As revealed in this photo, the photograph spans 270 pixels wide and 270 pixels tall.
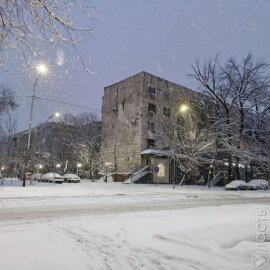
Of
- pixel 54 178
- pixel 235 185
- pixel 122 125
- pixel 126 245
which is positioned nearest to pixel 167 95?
pixel 122 125

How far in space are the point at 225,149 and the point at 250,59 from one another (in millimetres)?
13315

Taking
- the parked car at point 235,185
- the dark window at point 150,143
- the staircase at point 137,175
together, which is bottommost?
the parked car at point 235,185

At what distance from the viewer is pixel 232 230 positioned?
770 centimetres

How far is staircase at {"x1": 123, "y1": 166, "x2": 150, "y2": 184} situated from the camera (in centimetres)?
4165

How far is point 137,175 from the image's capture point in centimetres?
4256

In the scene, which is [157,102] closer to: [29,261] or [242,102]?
[242,102]

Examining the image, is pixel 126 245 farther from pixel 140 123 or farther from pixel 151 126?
pixel 151 126

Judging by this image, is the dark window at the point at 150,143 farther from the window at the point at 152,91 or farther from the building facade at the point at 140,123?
the window at the point at 152,91

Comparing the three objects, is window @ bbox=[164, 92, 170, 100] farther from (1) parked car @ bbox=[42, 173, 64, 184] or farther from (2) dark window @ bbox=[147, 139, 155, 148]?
(1) parked car @ bbox=[42, 173, 64, 184]

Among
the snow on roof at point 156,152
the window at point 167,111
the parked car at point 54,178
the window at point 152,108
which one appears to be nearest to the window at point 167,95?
the window at point 167,111

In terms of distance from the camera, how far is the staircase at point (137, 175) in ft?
137

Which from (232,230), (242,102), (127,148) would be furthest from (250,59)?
(232,230)

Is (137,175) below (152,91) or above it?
below

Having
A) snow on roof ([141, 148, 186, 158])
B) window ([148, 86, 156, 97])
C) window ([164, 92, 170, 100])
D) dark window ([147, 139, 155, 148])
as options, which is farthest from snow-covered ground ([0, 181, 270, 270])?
window ([164, 92, 170, 100])
